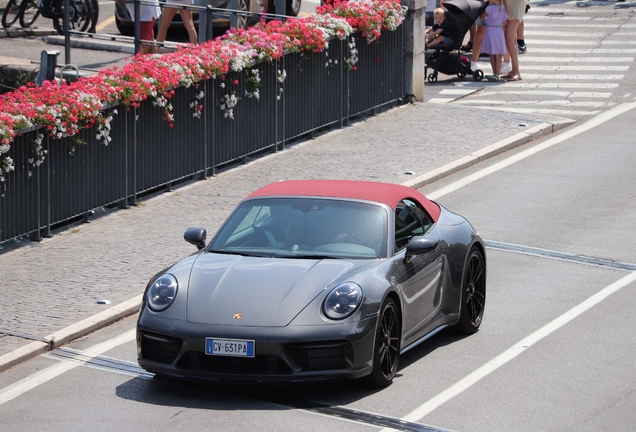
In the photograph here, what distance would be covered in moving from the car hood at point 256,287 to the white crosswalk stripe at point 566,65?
13.3m

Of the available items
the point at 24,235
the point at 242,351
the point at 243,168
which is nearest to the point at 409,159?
the point at 243,168

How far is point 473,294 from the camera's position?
1007 centimetres

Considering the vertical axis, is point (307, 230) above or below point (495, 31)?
below

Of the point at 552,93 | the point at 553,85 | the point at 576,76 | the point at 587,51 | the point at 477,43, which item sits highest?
the point at 477,43

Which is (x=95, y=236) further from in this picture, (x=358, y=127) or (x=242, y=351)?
(x=358, y=127)

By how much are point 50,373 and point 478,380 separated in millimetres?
3281

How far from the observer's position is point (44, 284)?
37.7ft

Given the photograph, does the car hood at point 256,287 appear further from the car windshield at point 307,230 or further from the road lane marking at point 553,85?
the road lane marking at point 553,85

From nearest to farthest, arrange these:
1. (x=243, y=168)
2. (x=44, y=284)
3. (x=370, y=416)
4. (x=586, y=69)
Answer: (x=370, y=416), (x=44, y=284), (x=243, y=168), (x=586, y=69)

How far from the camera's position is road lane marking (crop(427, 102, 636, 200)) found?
1612 centimetres

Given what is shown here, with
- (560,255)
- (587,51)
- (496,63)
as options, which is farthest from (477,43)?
(560,255)

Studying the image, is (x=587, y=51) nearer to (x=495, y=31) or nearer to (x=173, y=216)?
(x=495, y=31)

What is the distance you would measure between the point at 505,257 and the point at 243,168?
5640 mm

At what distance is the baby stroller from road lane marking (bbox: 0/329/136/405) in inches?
584
